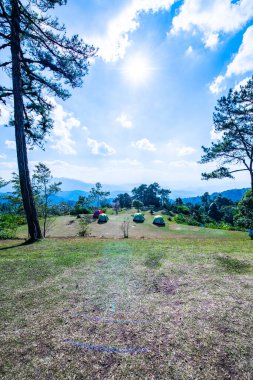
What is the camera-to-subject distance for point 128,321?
9.67 feet

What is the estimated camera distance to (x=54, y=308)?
3.34m

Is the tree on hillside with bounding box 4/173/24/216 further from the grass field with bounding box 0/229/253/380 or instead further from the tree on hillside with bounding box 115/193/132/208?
the tree on hillside with bounding box 115/193/132/208

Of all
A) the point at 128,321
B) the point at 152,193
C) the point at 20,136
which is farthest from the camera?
the point at 152,193

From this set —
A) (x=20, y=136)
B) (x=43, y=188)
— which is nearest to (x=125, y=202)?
(x=43, y=188)

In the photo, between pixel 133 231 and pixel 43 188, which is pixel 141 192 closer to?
pixel 133 231

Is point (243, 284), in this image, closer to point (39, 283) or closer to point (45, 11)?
point (39, 283)

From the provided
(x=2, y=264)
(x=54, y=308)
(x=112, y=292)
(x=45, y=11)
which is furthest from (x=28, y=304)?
(x=45, y=11)

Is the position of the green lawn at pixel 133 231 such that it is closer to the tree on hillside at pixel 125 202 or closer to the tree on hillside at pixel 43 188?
the tree on hillside at pixel 43 188

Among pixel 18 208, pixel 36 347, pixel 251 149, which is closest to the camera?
pixel 36 347

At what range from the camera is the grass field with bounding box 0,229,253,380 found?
215cm

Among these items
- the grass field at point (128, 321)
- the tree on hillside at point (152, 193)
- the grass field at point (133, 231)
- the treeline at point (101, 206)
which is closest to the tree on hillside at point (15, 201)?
the treeline at point (101, 206)

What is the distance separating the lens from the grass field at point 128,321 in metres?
2.15

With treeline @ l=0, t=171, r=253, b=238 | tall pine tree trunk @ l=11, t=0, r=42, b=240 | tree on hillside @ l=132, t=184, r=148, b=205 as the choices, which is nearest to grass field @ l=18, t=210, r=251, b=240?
treeline @ l=0, t=171, r=253, b=238

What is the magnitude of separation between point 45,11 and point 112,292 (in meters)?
11.7
